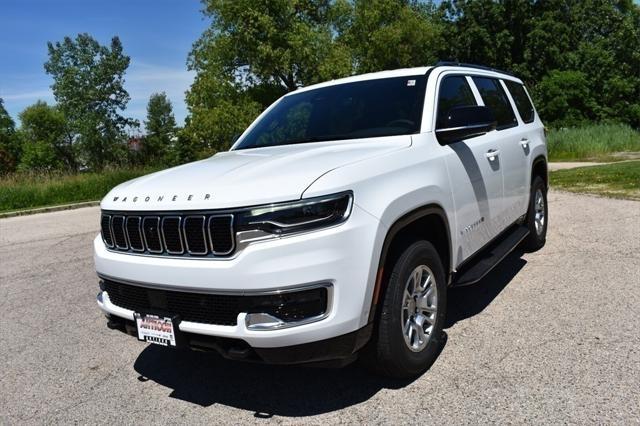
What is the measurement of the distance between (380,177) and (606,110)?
142 ft

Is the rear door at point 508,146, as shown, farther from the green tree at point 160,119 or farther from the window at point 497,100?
the green tree at point 160,119

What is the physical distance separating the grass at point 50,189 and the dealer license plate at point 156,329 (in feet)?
53.6

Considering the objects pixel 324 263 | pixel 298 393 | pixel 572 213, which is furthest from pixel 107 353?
pixel 572 213

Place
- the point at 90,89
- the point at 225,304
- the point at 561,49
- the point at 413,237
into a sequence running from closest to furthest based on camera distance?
the point at 225,304 → the point at 413,237 → the point at 561,49 → the point at 90,89

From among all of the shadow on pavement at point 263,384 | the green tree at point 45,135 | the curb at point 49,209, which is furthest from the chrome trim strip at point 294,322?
the green tree at point 45,135

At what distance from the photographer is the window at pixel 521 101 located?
5891 mm

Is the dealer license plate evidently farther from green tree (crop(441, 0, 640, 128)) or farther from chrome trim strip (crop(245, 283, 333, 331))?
green tree (crop(441, 0, 640, 128))

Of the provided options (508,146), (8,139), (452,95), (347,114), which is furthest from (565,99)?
(8,139)

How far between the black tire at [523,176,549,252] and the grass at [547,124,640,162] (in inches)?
611

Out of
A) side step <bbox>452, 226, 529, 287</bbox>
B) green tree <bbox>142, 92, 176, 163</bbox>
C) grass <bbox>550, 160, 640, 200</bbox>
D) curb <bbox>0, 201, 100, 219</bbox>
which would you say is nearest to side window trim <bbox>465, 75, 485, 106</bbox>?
side step <bbox>452, 226, 529, 287</bbox>

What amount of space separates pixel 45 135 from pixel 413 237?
88.7 metres

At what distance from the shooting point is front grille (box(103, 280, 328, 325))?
267 cm

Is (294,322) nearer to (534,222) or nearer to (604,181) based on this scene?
(534,222)

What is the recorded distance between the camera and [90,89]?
6378cm
